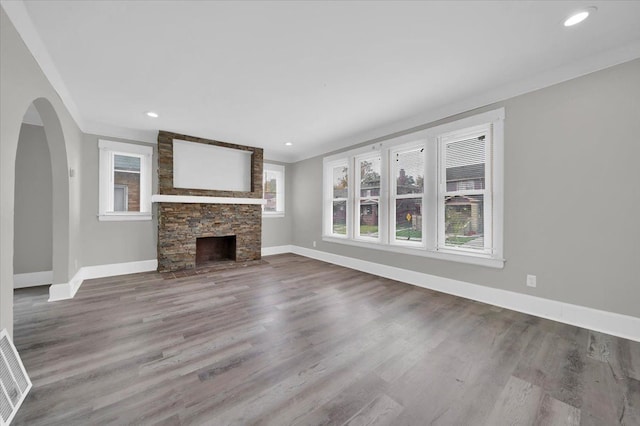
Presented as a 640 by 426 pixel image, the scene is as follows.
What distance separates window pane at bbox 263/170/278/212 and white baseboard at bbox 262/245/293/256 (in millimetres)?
997

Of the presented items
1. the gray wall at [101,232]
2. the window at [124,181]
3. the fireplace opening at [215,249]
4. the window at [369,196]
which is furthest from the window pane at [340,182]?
the window at [124,181]

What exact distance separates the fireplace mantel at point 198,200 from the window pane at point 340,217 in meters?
1.70

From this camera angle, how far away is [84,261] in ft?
13.5

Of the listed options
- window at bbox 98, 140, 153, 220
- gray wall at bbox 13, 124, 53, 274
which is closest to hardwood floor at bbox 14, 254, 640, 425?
gray wall at bbox 13, 124, 53, 274

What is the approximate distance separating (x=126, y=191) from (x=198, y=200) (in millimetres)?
1240

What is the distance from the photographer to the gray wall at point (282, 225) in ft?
20.7

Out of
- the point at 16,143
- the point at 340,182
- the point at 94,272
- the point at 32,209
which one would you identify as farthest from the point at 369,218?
the point at 32,209

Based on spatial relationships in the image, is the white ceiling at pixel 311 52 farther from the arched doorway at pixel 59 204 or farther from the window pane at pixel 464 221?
the window pane at pixel 464 221

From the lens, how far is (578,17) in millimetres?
1867

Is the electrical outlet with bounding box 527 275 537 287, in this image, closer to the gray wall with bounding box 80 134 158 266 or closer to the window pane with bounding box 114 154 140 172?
the gray wall with bounding box 80 134 158 266

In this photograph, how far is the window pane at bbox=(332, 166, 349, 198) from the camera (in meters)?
5.34

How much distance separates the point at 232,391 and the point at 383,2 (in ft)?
9.30

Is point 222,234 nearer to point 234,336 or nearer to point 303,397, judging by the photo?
point 234,336

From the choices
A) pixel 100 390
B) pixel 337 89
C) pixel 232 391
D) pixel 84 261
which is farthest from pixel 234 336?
pixel 84 261
